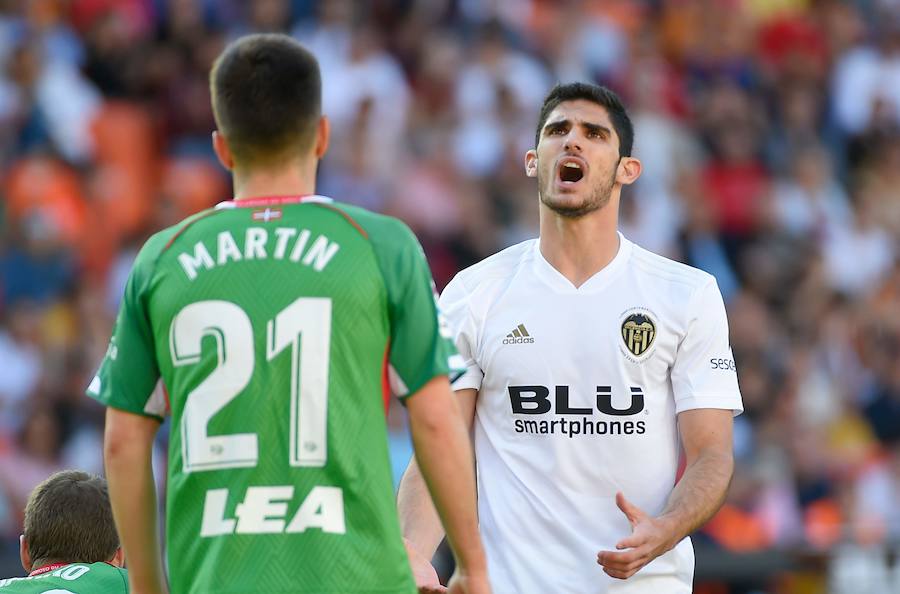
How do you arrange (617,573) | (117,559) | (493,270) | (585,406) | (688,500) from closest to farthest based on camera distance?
(617,573)
(117,559)
(688,500)
(585,406)
(493,270)

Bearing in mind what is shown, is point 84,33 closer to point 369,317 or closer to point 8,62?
point 8,62

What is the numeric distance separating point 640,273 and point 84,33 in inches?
323

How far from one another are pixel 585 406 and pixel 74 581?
1.78m

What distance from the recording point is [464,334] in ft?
18.3

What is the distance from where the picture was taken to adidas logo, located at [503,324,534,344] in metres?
5.50

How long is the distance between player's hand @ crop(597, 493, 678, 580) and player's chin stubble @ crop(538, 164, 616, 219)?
1.12 m

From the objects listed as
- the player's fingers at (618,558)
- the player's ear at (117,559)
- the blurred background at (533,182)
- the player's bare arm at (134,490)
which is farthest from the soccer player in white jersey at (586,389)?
the blurred background at (533,182)

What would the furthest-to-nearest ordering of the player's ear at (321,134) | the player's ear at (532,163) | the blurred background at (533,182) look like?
1. the blurred background at (533,182)
2. the player's ear at (532,163)
3. the player's ear at (321,134)

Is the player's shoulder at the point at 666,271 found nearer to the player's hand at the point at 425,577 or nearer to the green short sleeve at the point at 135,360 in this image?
the player's hand at the point at 425,577

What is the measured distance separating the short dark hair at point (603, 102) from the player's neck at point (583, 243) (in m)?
0.24

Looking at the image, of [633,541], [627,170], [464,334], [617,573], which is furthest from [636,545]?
[627,170]

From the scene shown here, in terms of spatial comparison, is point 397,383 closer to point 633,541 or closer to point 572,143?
point 633,541

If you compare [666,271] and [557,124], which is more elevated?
[557,124]

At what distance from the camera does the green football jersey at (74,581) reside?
460 centimetres
